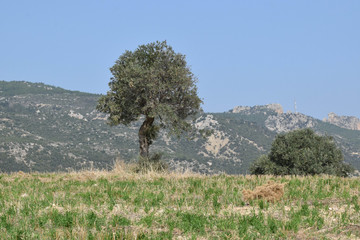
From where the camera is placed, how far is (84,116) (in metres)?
166

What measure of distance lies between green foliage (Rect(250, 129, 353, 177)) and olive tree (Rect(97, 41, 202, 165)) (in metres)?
10.8

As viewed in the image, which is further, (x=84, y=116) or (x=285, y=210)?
(x=84, y=116)

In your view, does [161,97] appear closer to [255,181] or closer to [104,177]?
[104,177]

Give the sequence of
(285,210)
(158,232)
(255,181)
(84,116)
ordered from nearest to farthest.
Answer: (158,232) < (285,210) < (255,181) < (84,116)

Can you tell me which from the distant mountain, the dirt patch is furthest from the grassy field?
the distant mountain

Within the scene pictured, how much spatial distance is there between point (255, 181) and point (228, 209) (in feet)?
23.1

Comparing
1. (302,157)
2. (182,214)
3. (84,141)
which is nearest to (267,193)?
(182,214)

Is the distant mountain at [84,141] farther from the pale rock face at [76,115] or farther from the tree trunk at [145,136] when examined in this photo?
the tree trunk at [145,136]

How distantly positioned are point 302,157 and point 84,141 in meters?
104

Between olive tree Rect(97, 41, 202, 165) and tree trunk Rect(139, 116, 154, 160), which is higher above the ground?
olive tree Rect(97, 41, 202, 165)

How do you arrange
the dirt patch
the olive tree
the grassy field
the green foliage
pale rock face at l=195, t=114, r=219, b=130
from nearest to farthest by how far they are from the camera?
1. the grassy field
2. the dirt patch
3. the olive tree
4. the green foliage
5. pale rock face at l=195, t=114, r=219, b=130

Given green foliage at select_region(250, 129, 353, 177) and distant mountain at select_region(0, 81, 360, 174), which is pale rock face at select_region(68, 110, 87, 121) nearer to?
distant mountain at select_region(0, 81, 360, 174)

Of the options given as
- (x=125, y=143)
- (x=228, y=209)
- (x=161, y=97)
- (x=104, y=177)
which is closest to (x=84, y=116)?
(x=125, y=143)

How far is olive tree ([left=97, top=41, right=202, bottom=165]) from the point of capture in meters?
33.1
